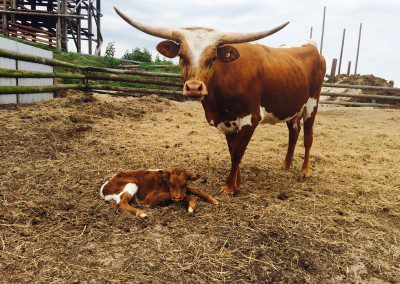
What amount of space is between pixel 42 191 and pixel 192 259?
78.0 inches

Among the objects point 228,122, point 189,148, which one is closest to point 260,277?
point 228,122

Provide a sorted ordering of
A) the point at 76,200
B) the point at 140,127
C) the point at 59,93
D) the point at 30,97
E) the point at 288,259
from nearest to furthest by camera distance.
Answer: the point at 288,259 < the point at 76,200 < the point at 140,127 < the point at 30,97 < the point at 59,93

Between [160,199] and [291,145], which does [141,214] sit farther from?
[291,145]

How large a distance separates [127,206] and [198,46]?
5.58 feet

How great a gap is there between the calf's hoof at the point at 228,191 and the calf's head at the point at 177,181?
463 millimetres

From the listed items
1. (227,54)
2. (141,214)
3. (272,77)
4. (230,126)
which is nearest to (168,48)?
(227,54)

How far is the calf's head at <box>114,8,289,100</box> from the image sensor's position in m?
3.42

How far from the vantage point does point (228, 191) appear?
392cm

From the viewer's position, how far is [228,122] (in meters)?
3.95

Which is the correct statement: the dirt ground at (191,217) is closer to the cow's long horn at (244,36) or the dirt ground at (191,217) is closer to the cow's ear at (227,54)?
the cow's ear at (227,54)

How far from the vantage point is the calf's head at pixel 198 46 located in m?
3.42

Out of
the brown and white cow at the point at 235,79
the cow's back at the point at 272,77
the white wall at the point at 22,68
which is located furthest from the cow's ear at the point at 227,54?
the white wall at the point at 22,68

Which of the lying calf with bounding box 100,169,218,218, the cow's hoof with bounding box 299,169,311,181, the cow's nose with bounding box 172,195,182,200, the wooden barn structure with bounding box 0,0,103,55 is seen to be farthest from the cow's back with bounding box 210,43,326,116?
the wooden barn structure with bounding box 0,0,103,55

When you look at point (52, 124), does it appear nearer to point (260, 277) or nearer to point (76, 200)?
point (76, 200)
